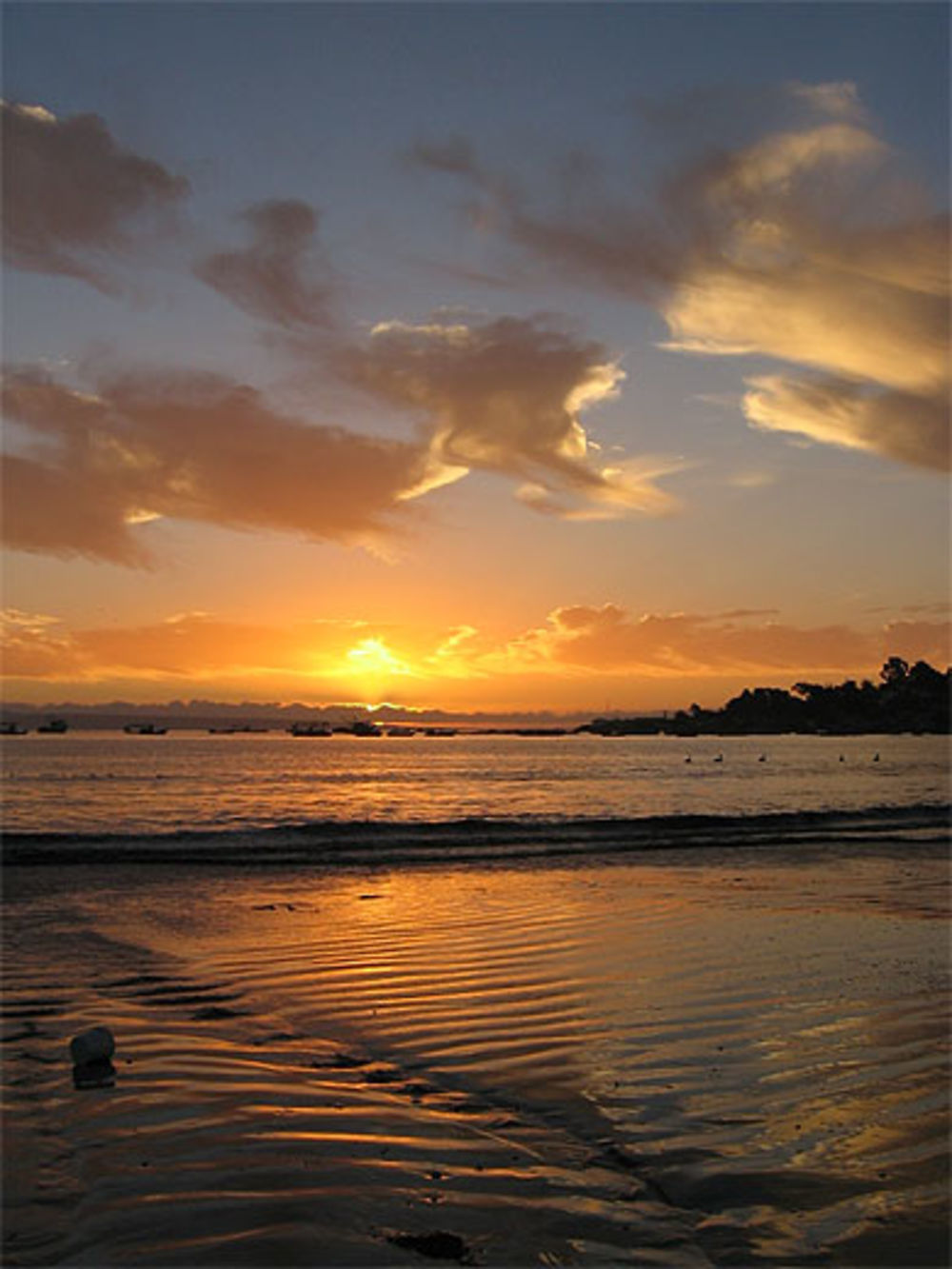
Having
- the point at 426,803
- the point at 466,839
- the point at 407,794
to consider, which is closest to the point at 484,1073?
the point at 466,839

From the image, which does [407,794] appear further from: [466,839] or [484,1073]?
[484,1073]

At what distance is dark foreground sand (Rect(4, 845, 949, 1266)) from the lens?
6.22 metres

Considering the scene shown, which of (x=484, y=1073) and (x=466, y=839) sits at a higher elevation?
(x=484, y=1073)

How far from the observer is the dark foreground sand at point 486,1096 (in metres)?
6.22

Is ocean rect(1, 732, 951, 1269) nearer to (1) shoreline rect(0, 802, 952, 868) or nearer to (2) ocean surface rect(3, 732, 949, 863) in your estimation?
(1) shoreline rect(0, 802, 952, 868)

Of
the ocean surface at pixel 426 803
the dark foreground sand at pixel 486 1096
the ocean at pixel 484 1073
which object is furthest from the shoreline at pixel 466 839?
the dark foreground sand at pixel 486 1096

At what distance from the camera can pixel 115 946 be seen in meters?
16.2

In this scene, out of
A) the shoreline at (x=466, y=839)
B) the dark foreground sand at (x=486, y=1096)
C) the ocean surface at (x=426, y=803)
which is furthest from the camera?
the ocean surface at (x=426, y=803)

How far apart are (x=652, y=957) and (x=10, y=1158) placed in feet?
29.8

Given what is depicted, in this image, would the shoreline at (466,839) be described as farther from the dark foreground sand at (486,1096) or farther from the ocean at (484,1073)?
the dark foreground sand at (486,1096)

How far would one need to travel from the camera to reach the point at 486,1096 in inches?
345

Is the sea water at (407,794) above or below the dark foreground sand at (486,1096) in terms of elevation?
below

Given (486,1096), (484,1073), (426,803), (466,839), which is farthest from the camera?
(426,803)

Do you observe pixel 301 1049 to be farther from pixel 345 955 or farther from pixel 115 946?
pixel 115 946
